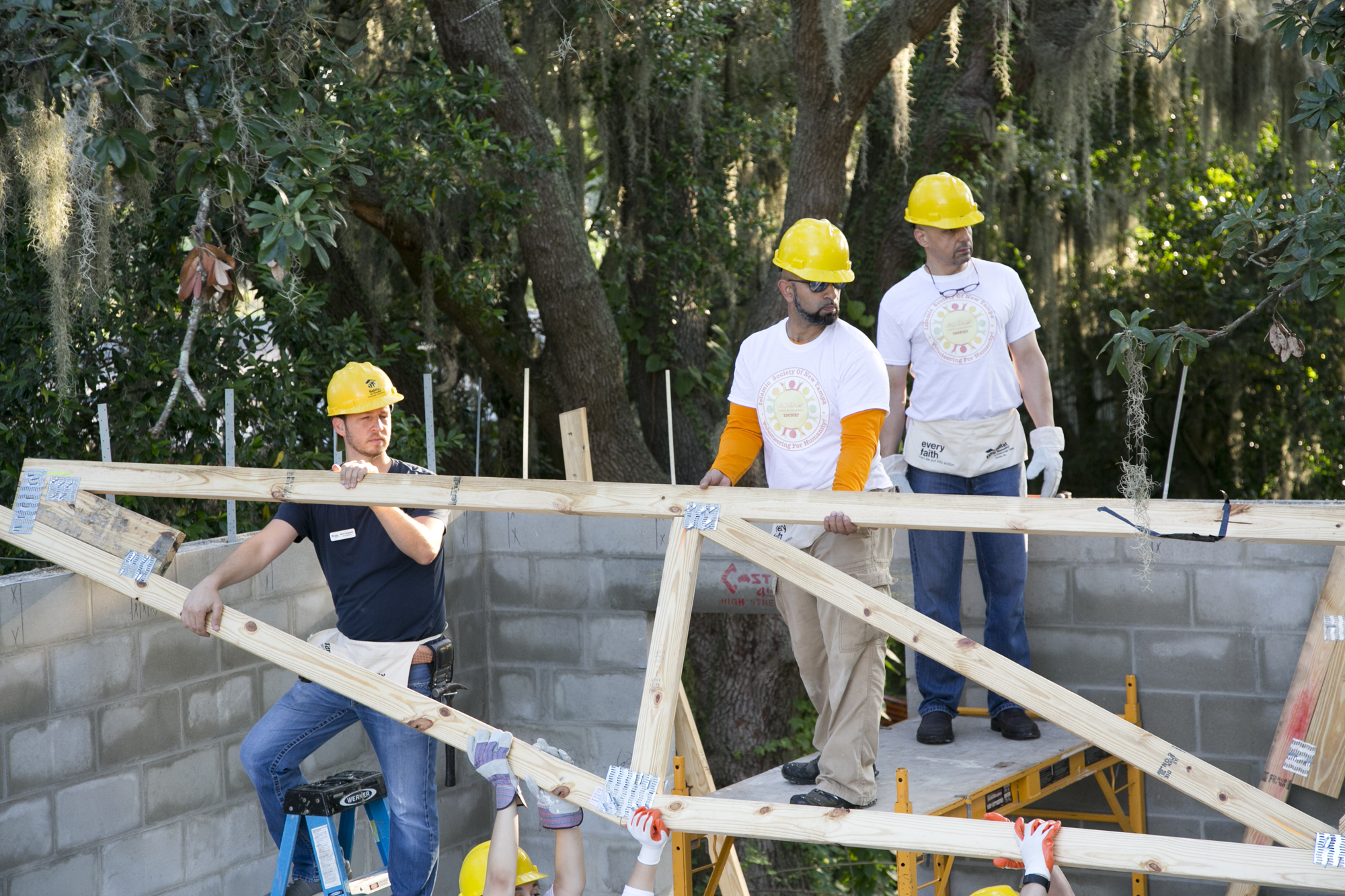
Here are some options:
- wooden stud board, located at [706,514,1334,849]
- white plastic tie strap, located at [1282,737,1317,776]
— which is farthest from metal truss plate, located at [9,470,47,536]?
white plastic tie strap, located at [1282,737,1317,776]

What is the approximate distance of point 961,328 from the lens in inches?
155

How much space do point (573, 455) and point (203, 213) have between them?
185 centimetres

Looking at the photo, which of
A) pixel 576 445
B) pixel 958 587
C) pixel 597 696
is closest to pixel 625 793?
pixel 958 587

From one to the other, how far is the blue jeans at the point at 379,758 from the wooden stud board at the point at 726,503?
2.24 ft

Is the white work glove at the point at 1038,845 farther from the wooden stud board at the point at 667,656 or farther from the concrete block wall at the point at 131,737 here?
the concrete block wall at the point at 131,737

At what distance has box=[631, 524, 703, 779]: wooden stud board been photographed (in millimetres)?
2793

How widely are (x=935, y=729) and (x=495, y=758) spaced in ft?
6.10

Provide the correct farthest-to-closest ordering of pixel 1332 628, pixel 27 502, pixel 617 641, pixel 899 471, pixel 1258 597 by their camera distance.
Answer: pixel 617 641 → pixel 1258 597 → pixel 899 471 → pixel 1332 628 → pixel 27 502

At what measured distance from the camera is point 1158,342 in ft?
9.46

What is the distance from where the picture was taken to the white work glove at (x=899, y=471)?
4129 millimetres

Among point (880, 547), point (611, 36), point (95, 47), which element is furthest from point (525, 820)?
point (611, 36)

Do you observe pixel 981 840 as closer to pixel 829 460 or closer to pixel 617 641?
pixel 829 460

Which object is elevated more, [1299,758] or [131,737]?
[131,737]

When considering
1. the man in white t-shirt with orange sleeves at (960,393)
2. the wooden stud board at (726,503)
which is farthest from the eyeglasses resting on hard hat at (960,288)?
the wooden stud board at (726,503)
